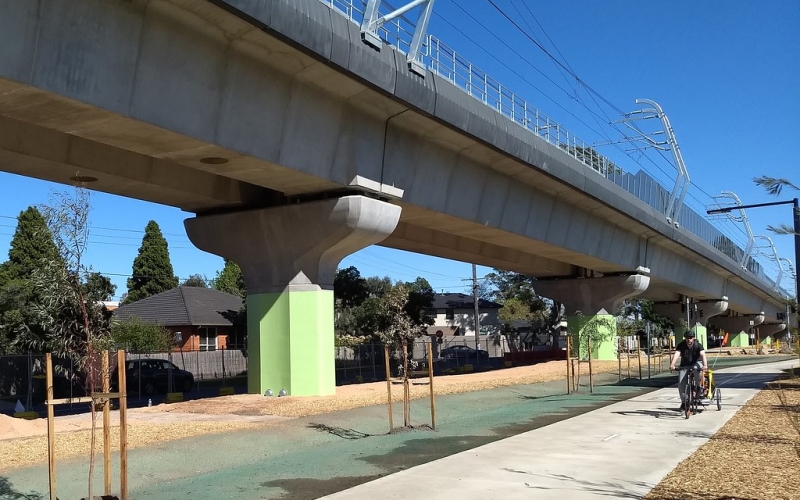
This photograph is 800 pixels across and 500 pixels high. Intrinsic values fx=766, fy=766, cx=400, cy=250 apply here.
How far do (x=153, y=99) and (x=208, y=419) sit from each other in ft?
25.2

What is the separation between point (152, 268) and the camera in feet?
254

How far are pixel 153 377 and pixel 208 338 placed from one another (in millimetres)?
25261

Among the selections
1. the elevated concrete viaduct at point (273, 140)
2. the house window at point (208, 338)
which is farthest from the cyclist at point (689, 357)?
the house window at point (208, 338)

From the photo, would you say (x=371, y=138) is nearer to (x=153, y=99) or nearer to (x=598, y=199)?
(x=153, y=99)

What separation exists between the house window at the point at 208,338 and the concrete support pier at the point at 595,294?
24218 mm

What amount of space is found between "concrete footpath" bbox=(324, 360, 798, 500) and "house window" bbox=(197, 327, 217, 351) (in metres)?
43.5

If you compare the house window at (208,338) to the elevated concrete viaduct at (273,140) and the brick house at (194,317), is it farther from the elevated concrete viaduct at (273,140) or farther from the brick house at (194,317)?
the elevated concrete viaduct at (273,140)

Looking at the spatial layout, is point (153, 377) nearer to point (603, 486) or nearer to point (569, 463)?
point (569, 463)

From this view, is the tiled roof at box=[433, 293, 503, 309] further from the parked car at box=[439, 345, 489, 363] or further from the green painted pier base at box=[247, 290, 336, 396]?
the green painted pier base at box=[247, 290, 336, 396]

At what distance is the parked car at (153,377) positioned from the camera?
104ft

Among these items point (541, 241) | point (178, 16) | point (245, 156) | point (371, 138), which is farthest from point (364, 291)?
point (178, 16)

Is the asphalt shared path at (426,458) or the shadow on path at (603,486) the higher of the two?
the shadow on path at (603,486)

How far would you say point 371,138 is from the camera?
68.4 feet

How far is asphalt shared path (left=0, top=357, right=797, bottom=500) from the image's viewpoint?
9.50m
